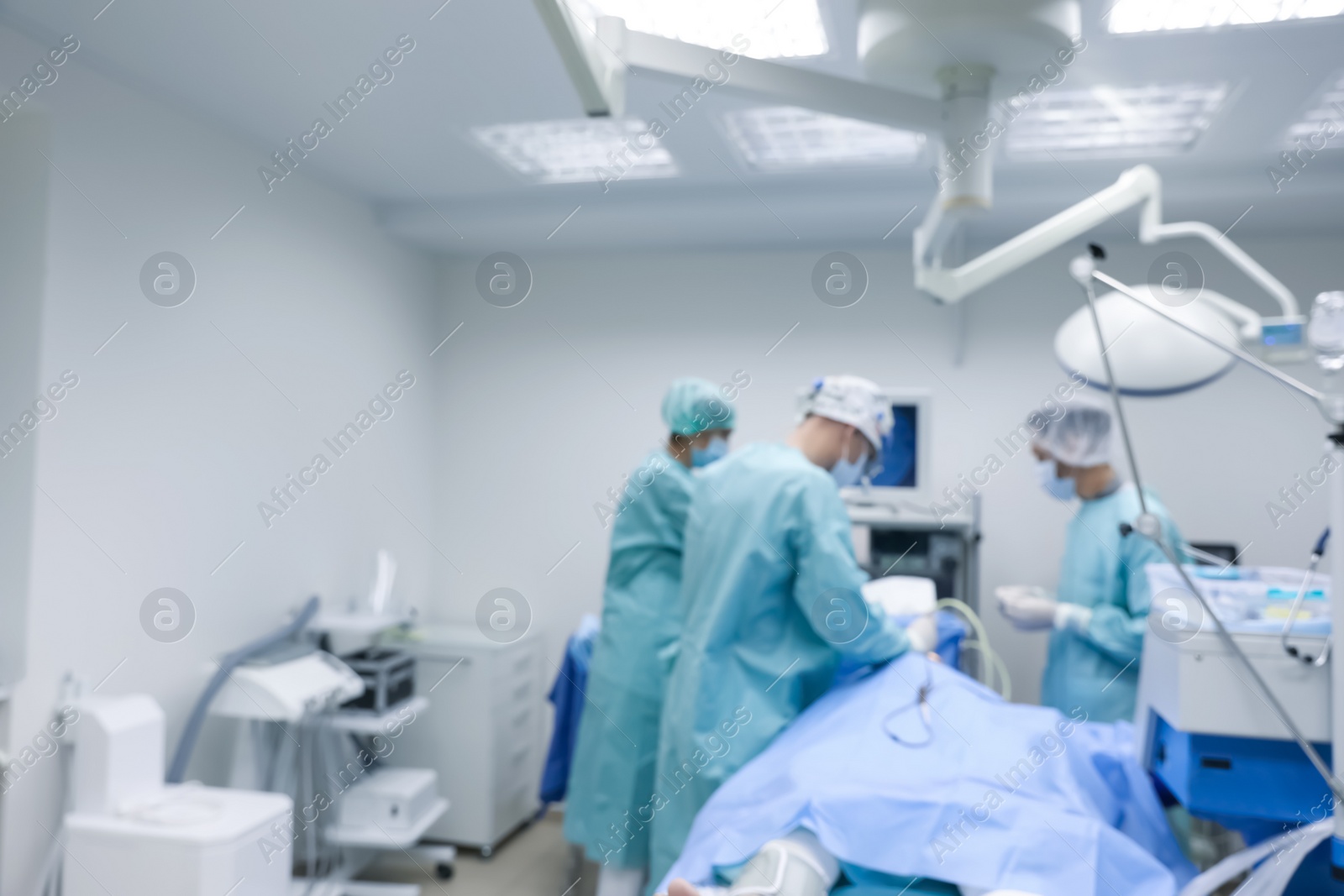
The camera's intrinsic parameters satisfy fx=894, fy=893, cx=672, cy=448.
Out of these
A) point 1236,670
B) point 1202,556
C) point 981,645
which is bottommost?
point 981,645

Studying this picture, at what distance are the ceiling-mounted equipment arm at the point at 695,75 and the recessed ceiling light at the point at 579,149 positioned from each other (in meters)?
1.29

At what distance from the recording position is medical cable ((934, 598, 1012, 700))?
2.74 m

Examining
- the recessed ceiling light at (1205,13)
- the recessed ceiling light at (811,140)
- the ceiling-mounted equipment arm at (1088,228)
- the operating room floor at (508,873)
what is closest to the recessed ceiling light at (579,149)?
the recessed ceiling light at (811,140)

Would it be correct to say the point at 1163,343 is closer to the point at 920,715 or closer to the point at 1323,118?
the point at 920,715

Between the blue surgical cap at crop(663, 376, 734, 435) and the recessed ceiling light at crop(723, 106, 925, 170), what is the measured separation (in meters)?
0.79

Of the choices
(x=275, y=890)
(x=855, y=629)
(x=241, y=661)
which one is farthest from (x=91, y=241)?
(x=855, y=629)

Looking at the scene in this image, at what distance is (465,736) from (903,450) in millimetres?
1926

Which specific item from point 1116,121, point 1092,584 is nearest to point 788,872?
point 1092,584

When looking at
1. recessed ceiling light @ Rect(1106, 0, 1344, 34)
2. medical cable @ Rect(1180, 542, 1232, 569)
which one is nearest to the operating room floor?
medical cable @ Rect(1180, 542, 1232, 569)

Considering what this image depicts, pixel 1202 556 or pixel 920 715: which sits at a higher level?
pixel 1202 556

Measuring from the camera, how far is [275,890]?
7.32 feet

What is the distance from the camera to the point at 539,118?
8.80 ft

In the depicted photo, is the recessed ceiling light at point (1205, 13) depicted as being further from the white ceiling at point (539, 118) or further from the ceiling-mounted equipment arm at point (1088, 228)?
the ceiling-mounted equipment arm at point (1088, 228)

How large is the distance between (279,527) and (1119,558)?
8.97ft
